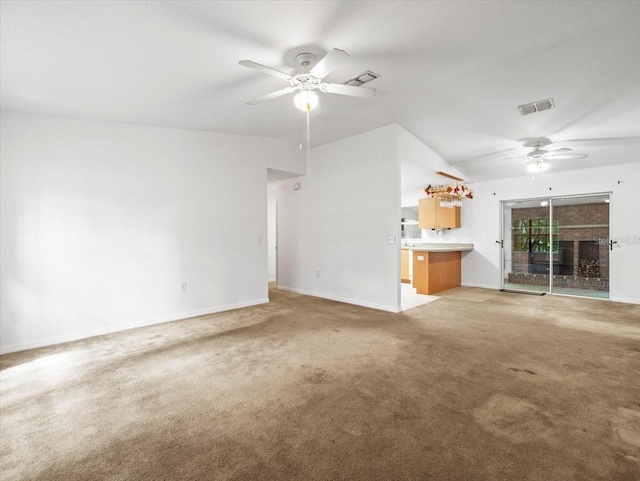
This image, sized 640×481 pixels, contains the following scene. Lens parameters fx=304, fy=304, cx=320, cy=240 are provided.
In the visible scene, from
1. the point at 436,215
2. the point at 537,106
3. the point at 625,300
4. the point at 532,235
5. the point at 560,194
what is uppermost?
the point at 537,106

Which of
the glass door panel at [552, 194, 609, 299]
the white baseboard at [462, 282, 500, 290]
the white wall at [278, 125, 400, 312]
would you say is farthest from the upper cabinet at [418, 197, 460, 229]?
the white wall at [278, 125, 400, 312]

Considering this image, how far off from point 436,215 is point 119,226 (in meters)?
6.62

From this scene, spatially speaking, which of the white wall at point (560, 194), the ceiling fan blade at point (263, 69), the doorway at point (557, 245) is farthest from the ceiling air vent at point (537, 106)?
the doorway at point (557, 245)

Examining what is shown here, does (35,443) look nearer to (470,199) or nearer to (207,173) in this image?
(207,173)

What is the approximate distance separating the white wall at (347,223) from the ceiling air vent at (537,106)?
1.68 m

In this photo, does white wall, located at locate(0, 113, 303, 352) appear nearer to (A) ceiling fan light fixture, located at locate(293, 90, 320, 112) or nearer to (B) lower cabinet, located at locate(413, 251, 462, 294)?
(A) ceiling fan light fixture, located at locate(293, 90, 320, 112)

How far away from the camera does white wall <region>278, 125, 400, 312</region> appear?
491 cm

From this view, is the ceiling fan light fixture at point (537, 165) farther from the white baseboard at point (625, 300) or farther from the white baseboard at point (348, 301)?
the white baseboard at point (348, 301)

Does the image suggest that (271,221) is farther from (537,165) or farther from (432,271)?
(537,165)

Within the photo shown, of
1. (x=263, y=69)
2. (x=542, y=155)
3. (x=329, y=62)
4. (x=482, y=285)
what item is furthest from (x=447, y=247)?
(x=263, y=69)

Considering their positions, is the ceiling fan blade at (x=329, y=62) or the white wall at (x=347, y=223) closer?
the ceiling fan blade at (x=329, y=62)

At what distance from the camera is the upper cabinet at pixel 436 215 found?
7.58 metres

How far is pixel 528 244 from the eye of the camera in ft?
23.7

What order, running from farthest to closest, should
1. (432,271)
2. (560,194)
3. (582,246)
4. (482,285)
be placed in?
(482,285)
(582,246)
(432,271)
(560,194)
